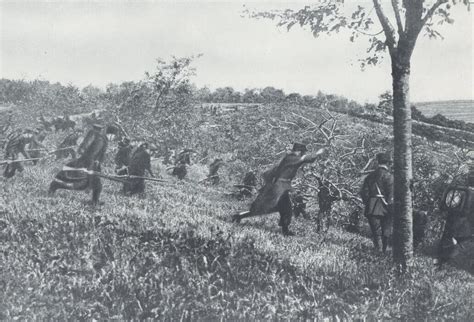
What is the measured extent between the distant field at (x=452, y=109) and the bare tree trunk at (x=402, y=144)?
90.1 feet

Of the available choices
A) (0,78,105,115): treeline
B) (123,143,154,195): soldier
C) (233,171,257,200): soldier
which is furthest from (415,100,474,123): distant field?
(123,143,154,195): soldier

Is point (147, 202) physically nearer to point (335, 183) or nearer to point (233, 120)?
point (335, 183)

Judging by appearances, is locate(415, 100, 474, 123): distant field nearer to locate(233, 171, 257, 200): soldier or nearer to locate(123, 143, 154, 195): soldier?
locate(233, 171, 257, 200): soldier

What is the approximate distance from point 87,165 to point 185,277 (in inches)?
247

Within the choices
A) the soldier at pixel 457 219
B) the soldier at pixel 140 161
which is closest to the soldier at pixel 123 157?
the soldier at pixel 140 161

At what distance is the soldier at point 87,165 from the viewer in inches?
424

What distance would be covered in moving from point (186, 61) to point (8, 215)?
514 inches

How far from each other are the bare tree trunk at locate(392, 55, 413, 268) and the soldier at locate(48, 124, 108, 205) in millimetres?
6218

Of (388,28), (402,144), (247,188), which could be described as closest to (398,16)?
(388,28)

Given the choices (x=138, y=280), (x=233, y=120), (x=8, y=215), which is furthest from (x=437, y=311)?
(x=233, y=120)

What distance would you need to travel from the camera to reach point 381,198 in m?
9.97

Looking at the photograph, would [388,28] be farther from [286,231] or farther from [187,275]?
[286,231]

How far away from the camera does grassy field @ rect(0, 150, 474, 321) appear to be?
500cm

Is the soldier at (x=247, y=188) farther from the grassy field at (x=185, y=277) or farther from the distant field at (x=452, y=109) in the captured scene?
the distant field at (x=452, y=109)
